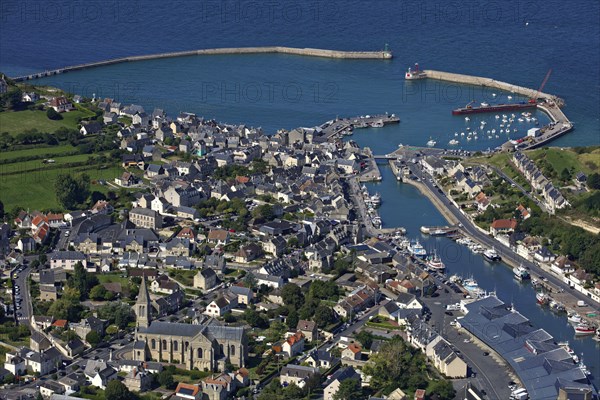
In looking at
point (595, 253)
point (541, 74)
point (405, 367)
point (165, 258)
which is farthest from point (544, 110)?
point (405, 367)

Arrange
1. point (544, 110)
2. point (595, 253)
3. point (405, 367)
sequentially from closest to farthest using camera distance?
point (405, 367) → point (595, 253) → point (544, 110)

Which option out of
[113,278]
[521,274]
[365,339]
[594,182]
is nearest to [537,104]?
[594,182]

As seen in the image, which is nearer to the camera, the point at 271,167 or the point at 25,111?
the point at 271,167

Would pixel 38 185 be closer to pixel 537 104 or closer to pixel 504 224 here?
pixel 504 224

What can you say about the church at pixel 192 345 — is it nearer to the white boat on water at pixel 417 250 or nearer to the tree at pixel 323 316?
the tree at pixel 323 316

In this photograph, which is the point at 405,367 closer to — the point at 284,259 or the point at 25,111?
the point at 284,259
